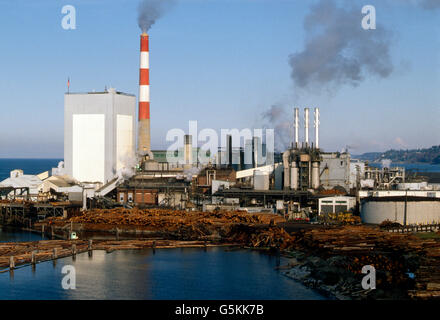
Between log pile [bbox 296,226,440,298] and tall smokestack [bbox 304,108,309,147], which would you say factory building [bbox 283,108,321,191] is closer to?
tall smokestack [bbox 304,108,309,147]

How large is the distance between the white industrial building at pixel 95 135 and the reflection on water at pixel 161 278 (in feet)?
64.1

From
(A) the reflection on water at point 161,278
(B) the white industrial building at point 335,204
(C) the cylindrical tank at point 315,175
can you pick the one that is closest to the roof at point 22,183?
(A) the reflection on water at point 161,278

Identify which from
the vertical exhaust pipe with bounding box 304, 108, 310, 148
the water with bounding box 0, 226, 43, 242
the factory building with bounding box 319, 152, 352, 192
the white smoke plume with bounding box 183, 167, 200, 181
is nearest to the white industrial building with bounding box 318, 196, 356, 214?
the factory building with bounding box 319, 152, 352, 192

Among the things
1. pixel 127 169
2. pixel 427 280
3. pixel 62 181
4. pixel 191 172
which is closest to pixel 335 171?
pixel 191 172

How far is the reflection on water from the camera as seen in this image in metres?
21.7

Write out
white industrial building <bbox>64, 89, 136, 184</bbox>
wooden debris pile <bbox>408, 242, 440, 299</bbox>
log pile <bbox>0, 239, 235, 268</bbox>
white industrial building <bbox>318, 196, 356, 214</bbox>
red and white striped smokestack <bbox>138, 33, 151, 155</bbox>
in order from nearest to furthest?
wooden debris pile <bbox>408, 242, 440, 299</bbox>, log pile <bbox>0, 239, 235, 268</bbox>, white industrial building <bbox>318, 196, 356, 214</bbox>, red and white striped smokestack <bbox>138, 33, 151, 155</bbox>, white industrial building <bbox>64, 89, 136, 184</bbox>

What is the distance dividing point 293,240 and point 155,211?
10453mm

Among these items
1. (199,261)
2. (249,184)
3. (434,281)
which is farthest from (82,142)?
(434,281)

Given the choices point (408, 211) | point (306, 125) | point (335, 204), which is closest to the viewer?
point (408, 211)

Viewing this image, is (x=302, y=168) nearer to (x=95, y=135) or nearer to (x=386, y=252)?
(x=95, y=135)

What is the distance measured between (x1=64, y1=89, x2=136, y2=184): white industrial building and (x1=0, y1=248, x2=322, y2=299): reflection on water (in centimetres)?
1955

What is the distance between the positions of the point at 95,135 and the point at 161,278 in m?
25.3

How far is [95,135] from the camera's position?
4756 centimetres

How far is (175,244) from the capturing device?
100.0ft
